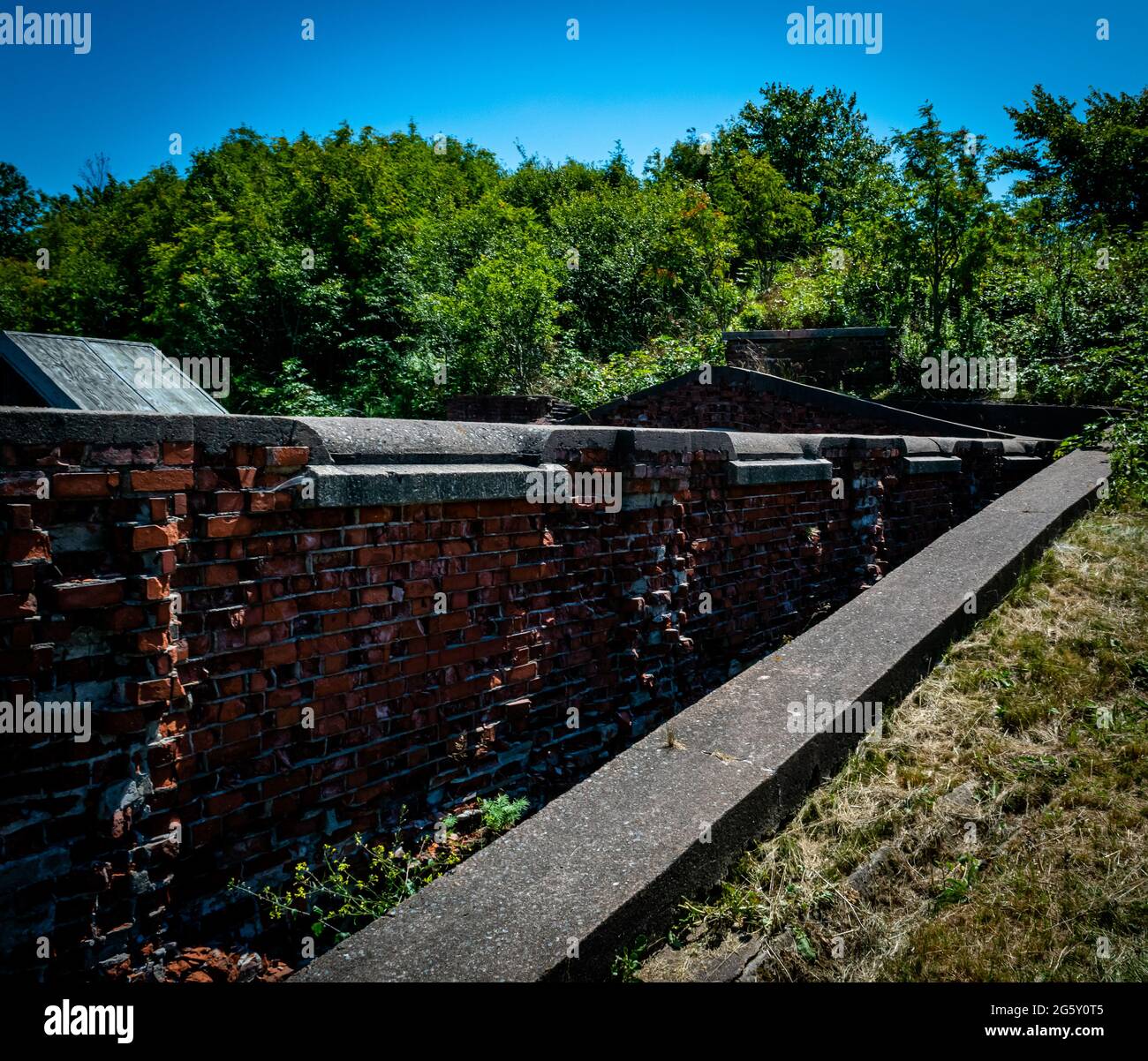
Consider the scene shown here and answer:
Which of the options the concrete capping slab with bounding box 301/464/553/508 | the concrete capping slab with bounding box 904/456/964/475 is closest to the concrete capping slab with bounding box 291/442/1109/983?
the concrete capping slab with bounding box 301/464/553/508

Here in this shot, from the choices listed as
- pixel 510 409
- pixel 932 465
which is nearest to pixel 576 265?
pixel 510 409

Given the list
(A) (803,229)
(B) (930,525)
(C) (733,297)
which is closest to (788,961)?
(B) (930,525)

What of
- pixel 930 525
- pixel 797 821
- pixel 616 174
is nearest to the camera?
pixel 797 821

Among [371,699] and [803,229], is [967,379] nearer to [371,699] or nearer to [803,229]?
[371,699]

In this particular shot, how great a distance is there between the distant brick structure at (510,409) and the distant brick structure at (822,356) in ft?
10.8

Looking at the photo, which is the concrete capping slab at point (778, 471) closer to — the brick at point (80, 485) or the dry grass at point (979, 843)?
the dry grass at point (979, 843)

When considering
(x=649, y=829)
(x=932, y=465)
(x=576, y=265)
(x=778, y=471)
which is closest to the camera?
(x=649, y=829)

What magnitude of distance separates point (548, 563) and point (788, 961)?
2030 millimetres

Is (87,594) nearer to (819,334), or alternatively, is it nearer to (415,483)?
(415,483)

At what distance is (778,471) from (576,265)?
16.5 m

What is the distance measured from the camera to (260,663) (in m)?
2.50

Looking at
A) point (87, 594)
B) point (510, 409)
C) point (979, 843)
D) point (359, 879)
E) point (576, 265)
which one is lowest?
point (359, 879)

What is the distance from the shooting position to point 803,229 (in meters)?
24.8

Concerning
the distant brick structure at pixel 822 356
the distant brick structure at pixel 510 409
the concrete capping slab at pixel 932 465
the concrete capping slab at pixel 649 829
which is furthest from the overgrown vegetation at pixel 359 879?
the distant brick structure at pixel 822 356
